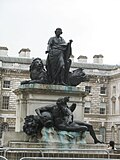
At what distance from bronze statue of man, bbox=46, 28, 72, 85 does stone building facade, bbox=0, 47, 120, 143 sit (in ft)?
142

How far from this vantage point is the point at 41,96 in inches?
665

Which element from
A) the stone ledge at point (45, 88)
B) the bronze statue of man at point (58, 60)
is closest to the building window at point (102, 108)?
the bronze statue of man at point (58, 60)

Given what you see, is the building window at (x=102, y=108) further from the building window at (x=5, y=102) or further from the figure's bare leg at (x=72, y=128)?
the figure's bare leg at (x=72, y=128)

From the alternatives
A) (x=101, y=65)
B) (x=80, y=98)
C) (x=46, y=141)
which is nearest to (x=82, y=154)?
(x=46, y=141)

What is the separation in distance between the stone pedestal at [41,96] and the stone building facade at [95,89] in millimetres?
43429

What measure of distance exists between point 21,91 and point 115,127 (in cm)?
4749

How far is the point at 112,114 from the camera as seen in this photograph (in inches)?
2547

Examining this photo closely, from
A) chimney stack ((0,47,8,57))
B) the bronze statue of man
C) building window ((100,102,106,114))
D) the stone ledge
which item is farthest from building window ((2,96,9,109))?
the stone ledge

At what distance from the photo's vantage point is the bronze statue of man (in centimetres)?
1731

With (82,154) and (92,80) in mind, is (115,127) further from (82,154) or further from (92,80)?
(82,154)

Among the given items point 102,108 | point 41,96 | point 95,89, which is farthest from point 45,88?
point 102,108

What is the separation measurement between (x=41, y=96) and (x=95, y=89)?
4887 cm

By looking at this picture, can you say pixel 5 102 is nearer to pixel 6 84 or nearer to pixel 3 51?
pixel 6 84

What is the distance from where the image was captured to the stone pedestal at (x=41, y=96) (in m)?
16.8
